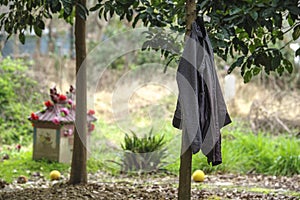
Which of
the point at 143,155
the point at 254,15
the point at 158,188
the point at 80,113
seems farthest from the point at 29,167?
the point at 254,15

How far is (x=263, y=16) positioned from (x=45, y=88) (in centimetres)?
636

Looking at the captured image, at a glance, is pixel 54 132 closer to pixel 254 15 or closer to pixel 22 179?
pixel 22 179

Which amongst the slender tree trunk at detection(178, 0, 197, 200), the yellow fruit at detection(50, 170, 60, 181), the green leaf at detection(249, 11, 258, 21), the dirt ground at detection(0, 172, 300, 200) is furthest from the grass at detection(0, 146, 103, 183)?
the green leaf at detection(249, 11, 258, 21)

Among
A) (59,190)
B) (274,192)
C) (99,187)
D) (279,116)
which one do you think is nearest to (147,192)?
(99,187)

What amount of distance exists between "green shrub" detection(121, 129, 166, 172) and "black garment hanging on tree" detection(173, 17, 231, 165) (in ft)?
9.67

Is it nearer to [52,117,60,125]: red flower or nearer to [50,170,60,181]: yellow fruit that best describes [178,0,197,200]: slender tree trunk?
[50,170,60,181]: yellow fruit

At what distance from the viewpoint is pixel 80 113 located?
4.48 meters

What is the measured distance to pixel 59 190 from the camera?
4.28 m

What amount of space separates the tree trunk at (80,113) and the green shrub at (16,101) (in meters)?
3.36

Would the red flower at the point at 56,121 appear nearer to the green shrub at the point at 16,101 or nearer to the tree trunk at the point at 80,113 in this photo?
the tree trunk at the point at 80,113

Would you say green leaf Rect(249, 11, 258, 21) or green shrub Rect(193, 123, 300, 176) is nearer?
green leaf Rect(249, 11, 258, 21)

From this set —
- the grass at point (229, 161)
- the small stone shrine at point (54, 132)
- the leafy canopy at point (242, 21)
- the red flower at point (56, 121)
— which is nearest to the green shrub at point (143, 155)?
the grass at point (229, 161)

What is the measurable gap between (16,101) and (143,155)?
3112mm

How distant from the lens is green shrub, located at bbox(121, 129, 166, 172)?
19.5ft
